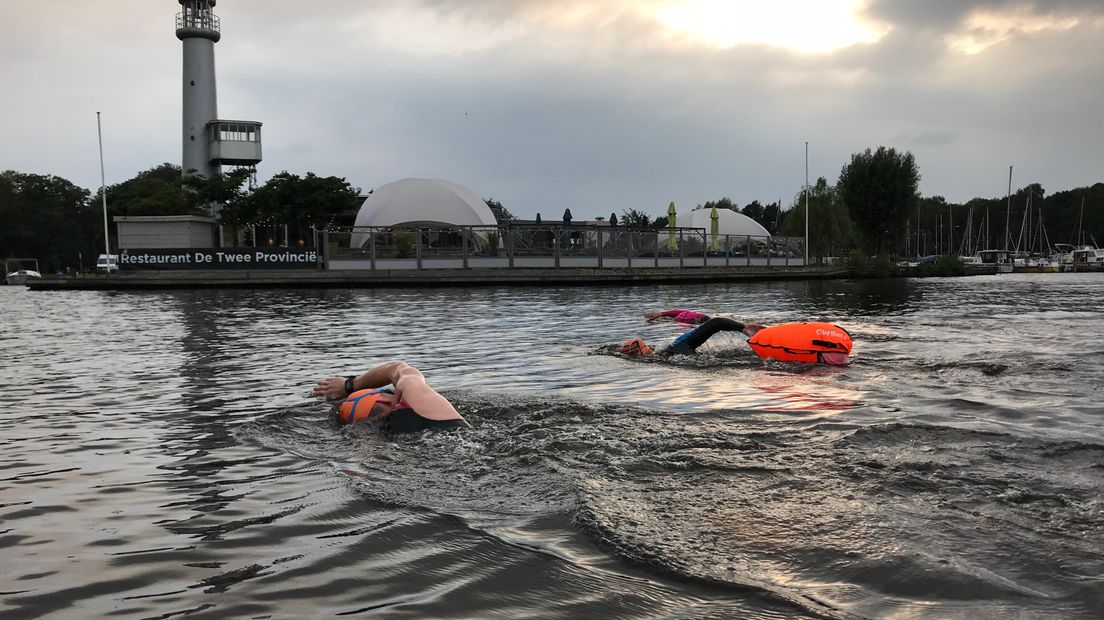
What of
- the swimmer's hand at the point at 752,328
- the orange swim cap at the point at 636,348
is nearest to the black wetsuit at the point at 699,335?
the orange swim cap at the point at 636,348

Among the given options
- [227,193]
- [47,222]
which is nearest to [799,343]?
[227,193]

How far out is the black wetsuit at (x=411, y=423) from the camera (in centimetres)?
637

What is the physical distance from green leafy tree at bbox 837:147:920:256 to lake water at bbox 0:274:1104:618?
66.3m

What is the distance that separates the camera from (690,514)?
14.5 ft

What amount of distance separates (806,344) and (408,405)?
6015 millimetres

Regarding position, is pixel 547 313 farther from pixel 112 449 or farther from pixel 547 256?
pixel 547 256

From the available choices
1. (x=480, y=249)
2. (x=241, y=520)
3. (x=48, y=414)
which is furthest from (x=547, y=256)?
(x=241, y=520)

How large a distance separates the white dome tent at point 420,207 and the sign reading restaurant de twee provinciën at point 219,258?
2275 cm

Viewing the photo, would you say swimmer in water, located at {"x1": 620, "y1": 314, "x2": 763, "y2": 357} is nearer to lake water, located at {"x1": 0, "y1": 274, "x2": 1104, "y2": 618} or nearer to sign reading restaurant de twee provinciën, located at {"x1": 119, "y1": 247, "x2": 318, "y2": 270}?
lake water, located at {"x1": 0, "y1": 274, "x2": 1104, "y2": 618}

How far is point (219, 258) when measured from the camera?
43.2 m

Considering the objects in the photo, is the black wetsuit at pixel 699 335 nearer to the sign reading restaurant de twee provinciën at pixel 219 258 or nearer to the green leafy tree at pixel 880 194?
the sign reading restaurant de twee provinciën at pixel 219 258

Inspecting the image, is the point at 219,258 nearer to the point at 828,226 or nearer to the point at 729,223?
the point at 828,226

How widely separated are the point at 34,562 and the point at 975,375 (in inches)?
366

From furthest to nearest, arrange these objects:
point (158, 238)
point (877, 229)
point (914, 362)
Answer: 1. point (877, 229)
2. point (158, 238)
3. point (914, 362)
